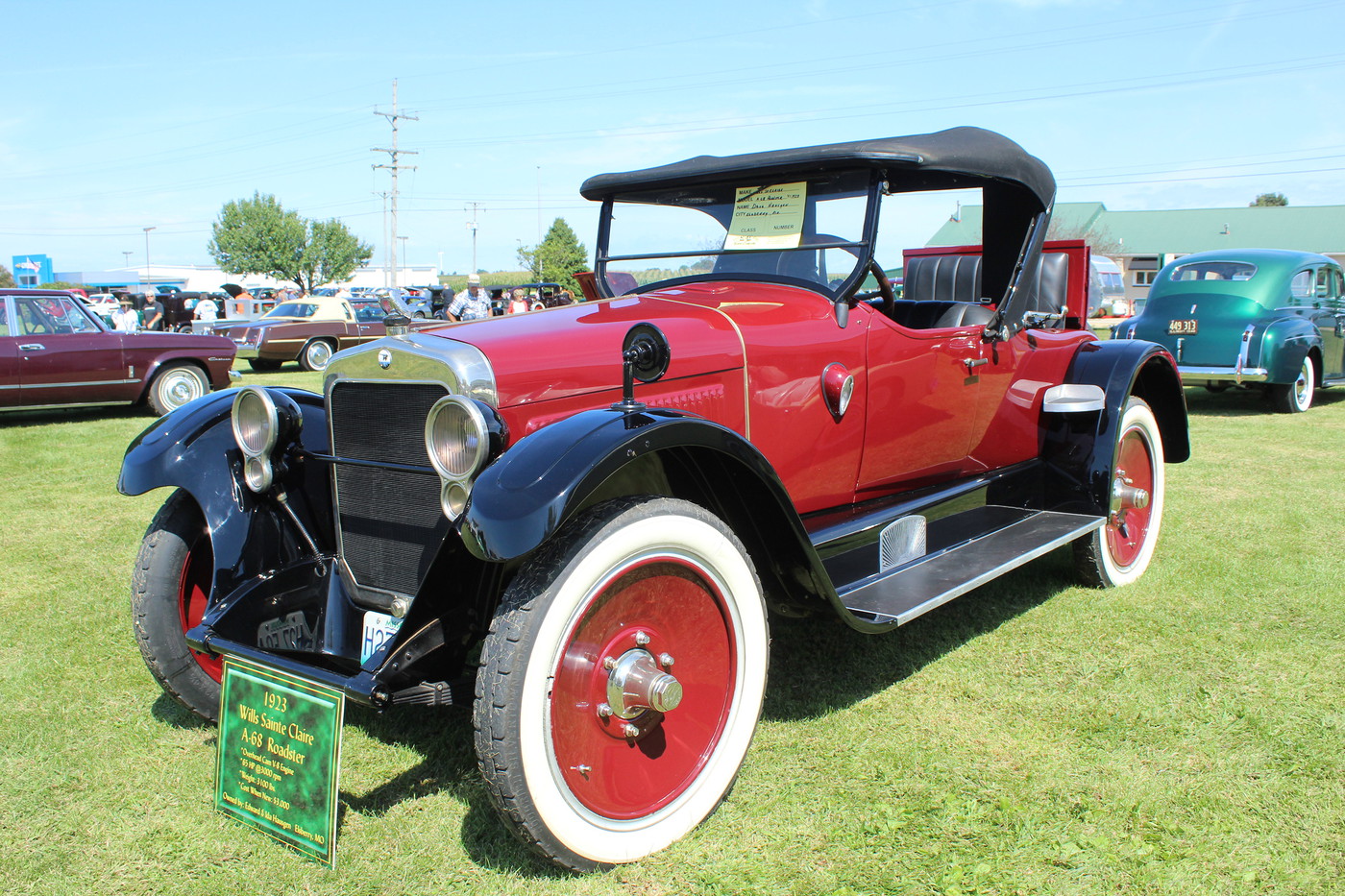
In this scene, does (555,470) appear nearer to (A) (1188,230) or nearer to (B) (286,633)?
(B) (286,633)

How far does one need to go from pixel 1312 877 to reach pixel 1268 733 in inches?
32.3

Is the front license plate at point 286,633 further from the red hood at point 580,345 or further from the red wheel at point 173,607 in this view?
the red hood at point 580,345

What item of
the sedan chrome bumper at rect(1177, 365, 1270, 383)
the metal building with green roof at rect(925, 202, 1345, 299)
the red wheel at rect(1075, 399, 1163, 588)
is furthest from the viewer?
the metal building with green roof at rect(925, 202, 1345, 299)

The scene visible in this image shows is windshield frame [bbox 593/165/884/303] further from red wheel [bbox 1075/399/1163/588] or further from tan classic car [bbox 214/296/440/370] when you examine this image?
tan classic car [bbox 214/296/440/370]

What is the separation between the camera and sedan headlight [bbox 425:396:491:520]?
2322mm

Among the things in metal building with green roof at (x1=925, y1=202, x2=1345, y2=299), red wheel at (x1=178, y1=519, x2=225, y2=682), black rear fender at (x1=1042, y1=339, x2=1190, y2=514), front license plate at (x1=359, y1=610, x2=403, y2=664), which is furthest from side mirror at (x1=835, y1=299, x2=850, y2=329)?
metal building with green roof at (x1=925, y1=202, x2=1345, y2=299)

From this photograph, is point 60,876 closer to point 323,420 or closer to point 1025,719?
point 323,420

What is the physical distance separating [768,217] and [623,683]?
1.96m

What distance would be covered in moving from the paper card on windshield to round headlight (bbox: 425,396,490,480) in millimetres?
1593

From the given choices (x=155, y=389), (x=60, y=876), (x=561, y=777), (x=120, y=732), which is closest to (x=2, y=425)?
(x=155, y=389)

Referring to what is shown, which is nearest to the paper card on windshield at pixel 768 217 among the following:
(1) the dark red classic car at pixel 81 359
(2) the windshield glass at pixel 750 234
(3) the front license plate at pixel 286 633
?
(2) the windshield glass at pixel 750 234

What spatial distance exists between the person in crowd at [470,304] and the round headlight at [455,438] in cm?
1249

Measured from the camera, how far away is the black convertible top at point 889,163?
3.19m

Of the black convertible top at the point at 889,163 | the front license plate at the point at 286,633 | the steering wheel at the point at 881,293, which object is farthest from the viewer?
the steering wheel at the point at 881,293
